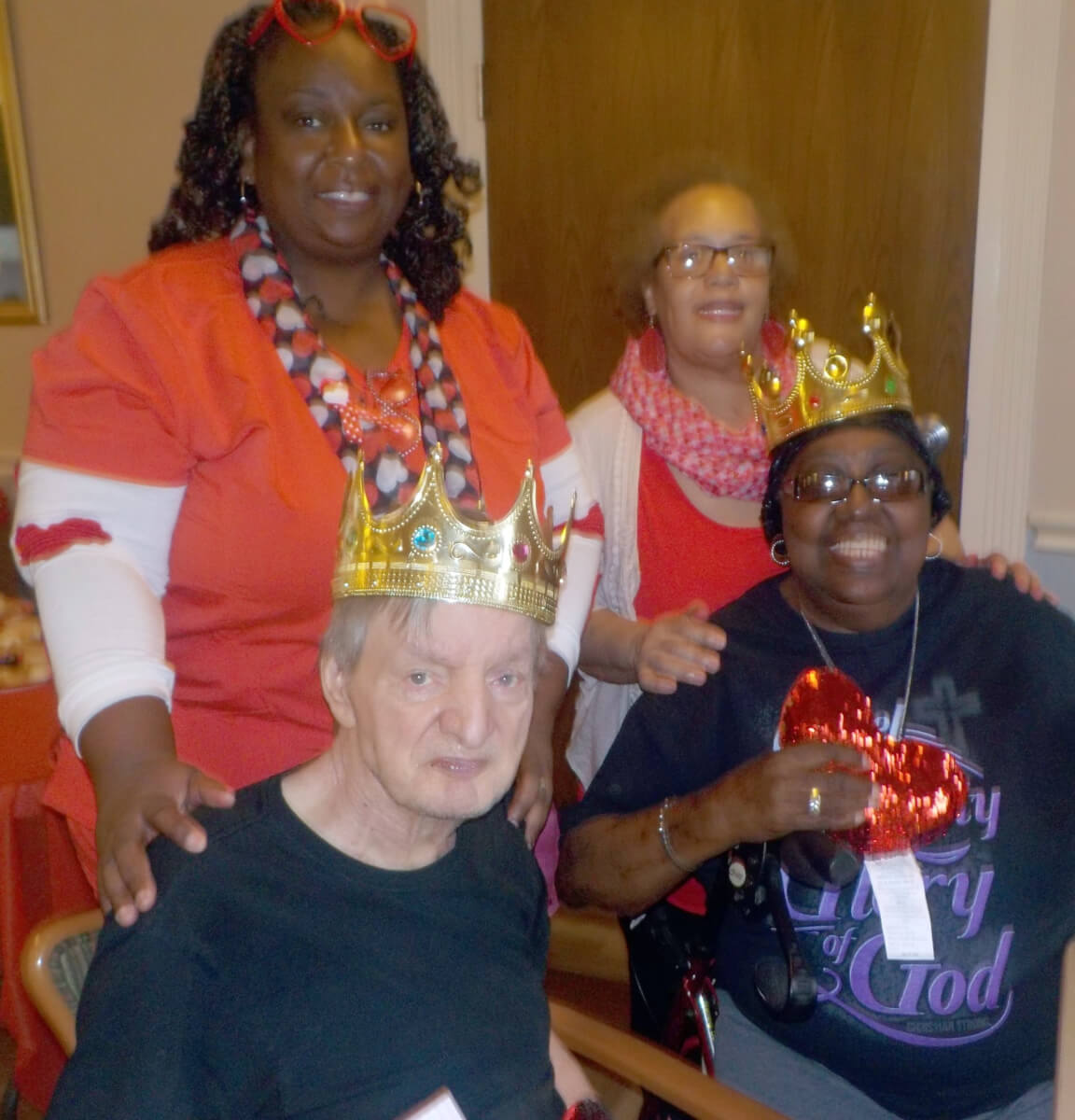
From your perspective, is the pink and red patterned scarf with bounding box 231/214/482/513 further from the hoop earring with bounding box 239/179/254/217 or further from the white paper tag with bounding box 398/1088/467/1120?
the white paper tag with bounding box 398/1088/467/1120

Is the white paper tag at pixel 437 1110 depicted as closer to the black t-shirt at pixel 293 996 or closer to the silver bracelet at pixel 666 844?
the black t-shirt at pixel 293 996

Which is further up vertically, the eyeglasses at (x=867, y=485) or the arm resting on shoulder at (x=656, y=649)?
the eyeglasses at (x=867, y=485)

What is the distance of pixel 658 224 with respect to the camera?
82.1 inches

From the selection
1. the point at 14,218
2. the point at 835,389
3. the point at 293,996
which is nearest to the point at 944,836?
the point at 835,389

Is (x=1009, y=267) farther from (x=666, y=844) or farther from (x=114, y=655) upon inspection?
(x=114, y=655)

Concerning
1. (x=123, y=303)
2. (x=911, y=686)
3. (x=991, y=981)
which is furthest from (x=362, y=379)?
(x=991, y=981)

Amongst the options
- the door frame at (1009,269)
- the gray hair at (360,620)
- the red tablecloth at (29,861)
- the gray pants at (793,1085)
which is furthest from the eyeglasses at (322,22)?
the door frame at (1009,269)

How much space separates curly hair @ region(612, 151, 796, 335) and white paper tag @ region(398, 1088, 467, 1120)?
148 centimetres

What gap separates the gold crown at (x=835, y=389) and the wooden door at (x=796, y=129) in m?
0.87

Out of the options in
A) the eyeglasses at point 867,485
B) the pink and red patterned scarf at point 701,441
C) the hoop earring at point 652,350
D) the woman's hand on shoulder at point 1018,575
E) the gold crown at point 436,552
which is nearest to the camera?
the gold crown at point 436,552

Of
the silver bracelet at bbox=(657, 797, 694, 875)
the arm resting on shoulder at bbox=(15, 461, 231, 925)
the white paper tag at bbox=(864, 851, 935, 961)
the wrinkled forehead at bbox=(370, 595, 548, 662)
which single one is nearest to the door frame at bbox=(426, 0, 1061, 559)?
the white paper tag at bbox=(864, 851, 935, 961)

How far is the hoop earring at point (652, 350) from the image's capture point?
82.0 inches

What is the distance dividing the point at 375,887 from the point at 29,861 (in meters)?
1.25

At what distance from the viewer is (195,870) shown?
105 centimetres
